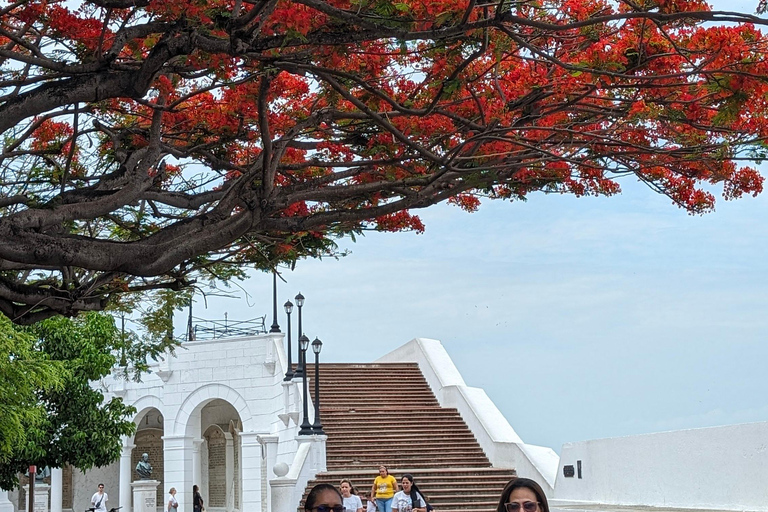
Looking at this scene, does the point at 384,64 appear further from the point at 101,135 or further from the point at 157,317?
the point at 157,317

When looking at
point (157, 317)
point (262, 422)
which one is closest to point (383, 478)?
point (157, 317)

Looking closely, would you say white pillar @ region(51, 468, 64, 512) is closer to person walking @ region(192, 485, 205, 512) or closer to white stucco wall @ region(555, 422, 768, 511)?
person walking @ region(192, 485, 205, 512)

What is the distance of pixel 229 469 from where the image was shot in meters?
34.6

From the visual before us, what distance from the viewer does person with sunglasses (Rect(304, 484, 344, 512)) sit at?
12.4 feet

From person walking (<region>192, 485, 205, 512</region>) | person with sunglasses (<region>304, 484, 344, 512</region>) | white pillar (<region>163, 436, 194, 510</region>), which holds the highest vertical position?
white pillar (<region>163, 436, 194, 510</region>)

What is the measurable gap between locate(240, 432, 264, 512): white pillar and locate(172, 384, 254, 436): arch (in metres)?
0.34

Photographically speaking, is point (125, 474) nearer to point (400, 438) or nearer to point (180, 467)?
point (180, 467)

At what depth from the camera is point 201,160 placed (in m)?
9.82

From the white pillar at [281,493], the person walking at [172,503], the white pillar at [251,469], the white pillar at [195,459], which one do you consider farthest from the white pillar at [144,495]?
the white pillar at [281,493]

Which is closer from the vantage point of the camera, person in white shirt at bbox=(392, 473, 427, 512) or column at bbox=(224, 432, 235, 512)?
person in white shirt at bbox=(392, 473, 427, 512)

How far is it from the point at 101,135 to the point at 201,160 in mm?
1253

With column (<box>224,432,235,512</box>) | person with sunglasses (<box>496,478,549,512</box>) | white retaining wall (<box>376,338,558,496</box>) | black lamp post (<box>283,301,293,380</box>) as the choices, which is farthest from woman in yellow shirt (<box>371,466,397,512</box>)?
column (<box>224,432,235,512</box>)

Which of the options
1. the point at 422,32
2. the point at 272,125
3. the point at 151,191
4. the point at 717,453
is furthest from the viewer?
the point at 717,453

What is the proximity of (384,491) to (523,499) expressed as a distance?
39.3ft
